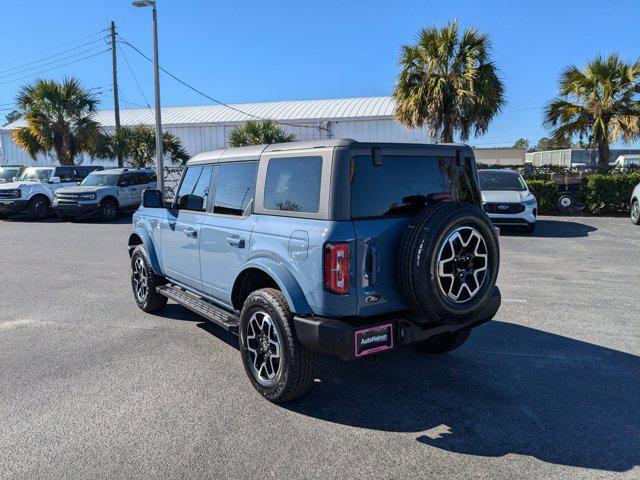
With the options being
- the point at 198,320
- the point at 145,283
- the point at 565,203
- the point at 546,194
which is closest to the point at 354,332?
the point at 198,320

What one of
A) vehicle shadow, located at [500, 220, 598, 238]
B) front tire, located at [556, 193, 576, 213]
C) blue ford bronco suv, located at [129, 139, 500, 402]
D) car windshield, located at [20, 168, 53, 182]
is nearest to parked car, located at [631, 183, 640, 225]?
vehicle shadow, located at [500, 220, 598, 238]

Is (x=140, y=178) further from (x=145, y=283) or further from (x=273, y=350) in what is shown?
(x=273, y=350)

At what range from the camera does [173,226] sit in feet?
17.2

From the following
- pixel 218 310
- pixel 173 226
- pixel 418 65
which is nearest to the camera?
pixel 218 310

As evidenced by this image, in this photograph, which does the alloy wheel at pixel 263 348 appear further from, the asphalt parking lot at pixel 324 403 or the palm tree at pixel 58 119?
the palm tree at pixel 58 119

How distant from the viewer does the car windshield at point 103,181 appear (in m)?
17.2

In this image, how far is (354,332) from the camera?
10.5ft

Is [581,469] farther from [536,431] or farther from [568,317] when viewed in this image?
[568,317]

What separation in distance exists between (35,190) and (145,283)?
1391 cm

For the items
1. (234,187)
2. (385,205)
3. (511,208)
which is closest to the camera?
(385,205)

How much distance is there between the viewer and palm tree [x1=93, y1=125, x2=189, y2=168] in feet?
76.0

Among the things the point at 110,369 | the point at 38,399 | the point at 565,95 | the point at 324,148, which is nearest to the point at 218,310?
the point at 110,369

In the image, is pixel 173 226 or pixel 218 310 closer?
pixel 218 310

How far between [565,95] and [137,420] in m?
19.5
